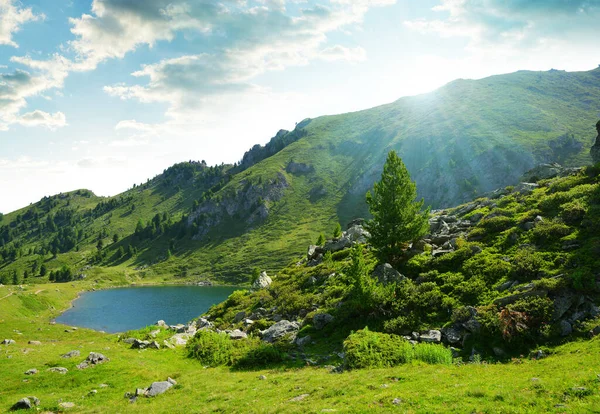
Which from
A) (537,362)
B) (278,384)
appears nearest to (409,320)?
(537,362)

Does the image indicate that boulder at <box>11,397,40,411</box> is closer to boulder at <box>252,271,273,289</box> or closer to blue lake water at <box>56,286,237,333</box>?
boulder at <box>252,271,273,289</box>

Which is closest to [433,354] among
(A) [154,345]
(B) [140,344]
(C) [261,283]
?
→ (A) [154,345]

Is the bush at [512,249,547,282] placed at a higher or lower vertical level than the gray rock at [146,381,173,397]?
higher

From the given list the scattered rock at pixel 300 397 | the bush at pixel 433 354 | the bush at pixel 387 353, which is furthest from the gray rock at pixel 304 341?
the scattered rock at pixel 300 397

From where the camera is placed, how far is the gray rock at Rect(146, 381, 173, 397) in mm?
23883

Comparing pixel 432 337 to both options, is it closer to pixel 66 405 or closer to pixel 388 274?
pixel 388 274

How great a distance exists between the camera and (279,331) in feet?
122

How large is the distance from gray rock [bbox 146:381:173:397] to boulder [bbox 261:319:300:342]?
12.9 m

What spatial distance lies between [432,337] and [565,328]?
29.5 feet

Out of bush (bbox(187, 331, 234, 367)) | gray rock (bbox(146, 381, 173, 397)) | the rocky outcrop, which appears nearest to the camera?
gray rock (bbox(146, 381, 173, 397))

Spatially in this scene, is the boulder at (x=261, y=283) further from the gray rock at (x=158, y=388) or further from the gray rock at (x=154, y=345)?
the gray rock at (x=158, y=388)

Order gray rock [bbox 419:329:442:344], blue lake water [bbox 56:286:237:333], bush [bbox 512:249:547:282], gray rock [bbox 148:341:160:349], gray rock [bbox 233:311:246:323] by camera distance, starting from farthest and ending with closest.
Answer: blue lake water [bbox 56:286:237:333] → gray rock [bbox 233:311:246:323] → gray rock [bbox 148:341:160:349] → bush [bbox 512:249:547:282] → gray rock [bbox 419:329:442:344]

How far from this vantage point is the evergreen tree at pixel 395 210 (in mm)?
39031

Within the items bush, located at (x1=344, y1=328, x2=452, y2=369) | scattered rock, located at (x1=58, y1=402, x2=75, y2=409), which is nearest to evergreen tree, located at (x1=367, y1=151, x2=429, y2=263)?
bush, located at (x1=344, y1=328, x2=452, y2=369)
